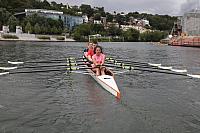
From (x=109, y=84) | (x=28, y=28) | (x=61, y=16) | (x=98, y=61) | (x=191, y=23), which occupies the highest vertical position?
(x=61, y=16)

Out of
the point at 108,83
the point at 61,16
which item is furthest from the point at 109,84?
the point at 61,16

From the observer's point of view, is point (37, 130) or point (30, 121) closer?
point (37, 130)

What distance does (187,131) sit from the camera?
9.16 m

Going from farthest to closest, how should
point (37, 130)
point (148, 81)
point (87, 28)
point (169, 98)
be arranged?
1. point (87, 28)
2. point (148, 81)
3. point (169, 98)
4. point (37, 130)

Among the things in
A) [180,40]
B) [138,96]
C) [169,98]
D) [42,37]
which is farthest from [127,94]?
[42,37]

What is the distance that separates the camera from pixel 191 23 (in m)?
106

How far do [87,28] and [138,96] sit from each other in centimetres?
12113

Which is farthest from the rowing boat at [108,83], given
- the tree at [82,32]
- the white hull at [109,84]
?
the tree at [82,32]

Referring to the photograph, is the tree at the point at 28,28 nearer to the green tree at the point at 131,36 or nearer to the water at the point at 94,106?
the green tree at the point at 131,36

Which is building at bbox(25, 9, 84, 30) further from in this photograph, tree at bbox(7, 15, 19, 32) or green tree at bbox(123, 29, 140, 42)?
green tree at bbox(123, 29, 140, 42)

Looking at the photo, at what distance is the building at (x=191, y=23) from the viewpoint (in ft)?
333

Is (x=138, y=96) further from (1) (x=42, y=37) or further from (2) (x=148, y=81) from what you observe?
(1) (x=42, y=37)

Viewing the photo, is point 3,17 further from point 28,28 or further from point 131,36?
point 131,36

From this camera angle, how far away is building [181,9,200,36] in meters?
102
